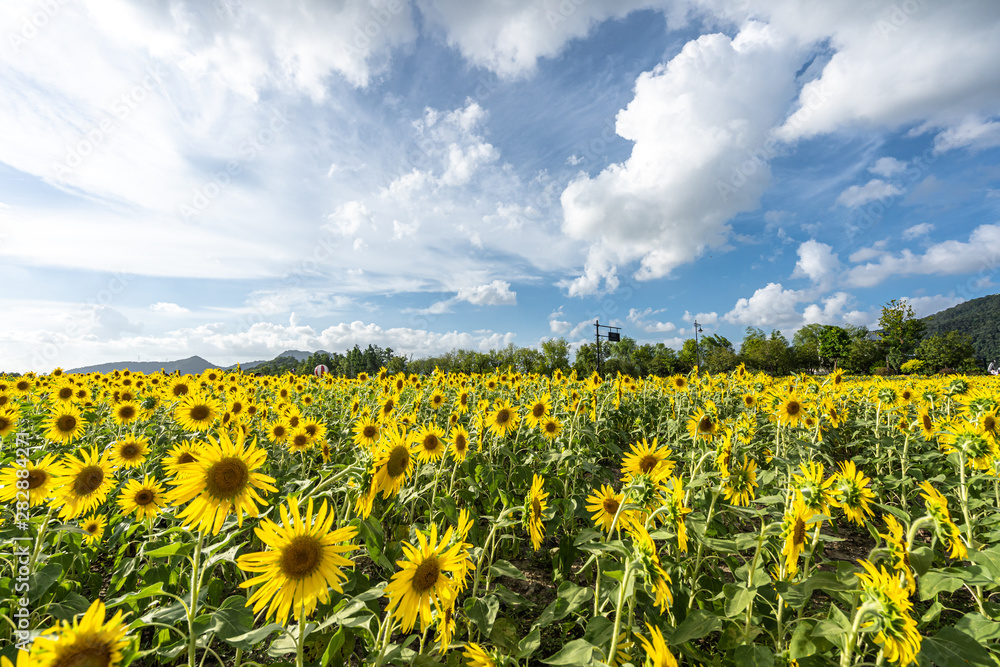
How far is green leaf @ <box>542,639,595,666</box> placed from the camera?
1.73 meters

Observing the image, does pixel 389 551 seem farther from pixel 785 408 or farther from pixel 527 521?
pixel 785 408

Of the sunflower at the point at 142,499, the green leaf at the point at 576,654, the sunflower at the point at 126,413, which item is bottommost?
the green leaf at the point at 576,654

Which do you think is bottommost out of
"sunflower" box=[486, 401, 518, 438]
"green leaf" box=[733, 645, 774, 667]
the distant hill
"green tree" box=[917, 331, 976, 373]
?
"green leaf" box=[733, 645, 774, 667]

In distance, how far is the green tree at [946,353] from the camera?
48031 millimetres

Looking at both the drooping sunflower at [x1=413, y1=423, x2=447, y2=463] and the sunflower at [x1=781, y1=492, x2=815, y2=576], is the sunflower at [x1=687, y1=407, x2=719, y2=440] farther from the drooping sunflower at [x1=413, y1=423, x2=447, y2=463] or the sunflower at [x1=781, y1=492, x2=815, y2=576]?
the drooping sunflower at [x1=413, y1=423, x2=447, y2=463]

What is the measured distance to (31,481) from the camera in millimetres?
2973

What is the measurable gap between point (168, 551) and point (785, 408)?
608 centimetres

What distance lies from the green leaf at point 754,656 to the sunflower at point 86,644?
2379mm

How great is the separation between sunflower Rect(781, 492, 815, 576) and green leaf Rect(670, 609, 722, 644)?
0.56 metres

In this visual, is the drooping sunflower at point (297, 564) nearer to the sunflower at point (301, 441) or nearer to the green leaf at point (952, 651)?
the green leaf at point (952, 651)

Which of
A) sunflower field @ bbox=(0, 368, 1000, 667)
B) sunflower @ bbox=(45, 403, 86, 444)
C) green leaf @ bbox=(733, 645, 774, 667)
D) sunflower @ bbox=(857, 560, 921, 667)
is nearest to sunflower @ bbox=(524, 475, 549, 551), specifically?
sunflower field @ bbox=(0, 368, 1000, 667)

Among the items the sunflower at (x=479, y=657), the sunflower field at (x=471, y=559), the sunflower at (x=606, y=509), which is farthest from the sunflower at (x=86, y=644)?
the sunflower at (x=606, y=509)

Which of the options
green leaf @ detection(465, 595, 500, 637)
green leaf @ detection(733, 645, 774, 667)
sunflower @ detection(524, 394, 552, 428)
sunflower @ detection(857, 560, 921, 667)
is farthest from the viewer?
sunflower @ detection(524, 394, 552, 428)

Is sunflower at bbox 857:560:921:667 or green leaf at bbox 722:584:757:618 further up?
sunflower at bbox 857:560:921:667
